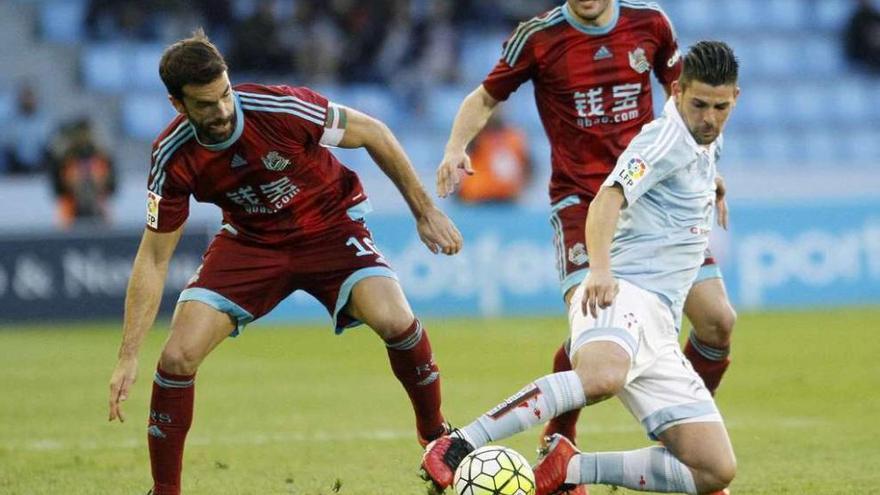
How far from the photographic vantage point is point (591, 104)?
6.89 meters

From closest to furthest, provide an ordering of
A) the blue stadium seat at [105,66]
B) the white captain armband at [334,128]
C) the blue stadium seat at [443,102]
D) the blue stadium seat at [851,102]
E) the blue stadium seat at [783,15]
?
the white captain armband at [334,128] → the blue stadium seat at [105,66] → the blue stadium seat at [443,102] → the blue stadium seat at [851,102] → the blue stadium seat at [783,15]

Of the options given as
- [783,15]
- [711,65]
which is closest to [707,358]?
[711,65]

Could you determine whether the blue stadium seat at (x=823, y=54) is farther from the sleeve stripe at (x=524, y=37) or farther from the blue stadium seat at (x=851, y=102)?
the sleeve stripe at (x=524, y=37)

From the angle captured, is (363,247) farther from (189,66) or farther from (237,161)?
(189,66)

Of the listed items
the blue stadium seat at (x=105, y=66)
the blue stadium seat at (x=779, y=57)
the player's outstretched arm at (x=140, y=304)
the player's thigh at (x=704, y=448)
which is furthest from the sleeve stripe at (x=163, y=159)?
the blue stadium seat at (x=779, y=57)

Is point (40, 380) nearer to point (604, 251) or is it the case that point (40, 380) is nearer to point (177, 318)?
point (177, 318)

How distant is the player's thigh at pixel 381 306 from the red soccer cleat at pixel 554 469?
952mm

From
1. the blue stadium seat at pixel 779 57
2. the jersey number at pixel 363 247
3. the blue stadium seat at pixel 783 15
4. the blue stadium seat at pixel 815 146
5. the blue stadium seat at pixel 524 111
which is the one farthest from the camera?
the blue stadium seat at pixel 783 15

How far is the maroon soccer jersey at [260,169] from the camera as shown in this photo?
241 inches

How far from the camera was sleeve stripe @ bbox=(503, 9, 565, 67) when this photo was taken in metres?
7.02

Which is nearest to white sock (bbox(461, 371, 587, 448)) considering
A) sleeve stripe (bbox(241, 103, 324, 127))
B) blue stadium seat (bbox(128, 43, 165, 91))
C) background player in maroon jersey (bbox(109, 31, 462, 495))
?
background player in maroon jersey (bbox(109, 31, 462, 495))

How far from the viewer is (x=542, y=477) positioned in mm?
5758

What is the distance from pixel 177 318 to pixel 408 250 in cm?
916

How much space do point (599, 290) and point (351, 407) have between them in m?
4.49
